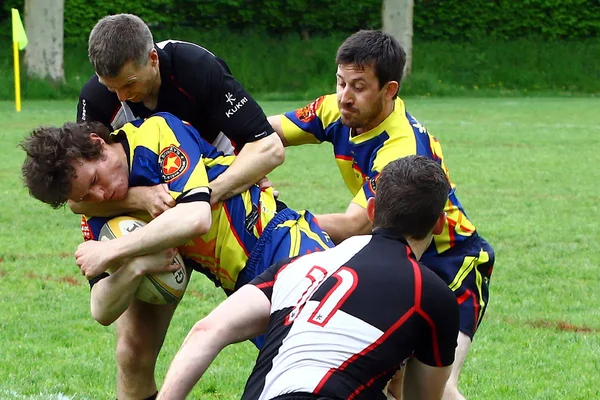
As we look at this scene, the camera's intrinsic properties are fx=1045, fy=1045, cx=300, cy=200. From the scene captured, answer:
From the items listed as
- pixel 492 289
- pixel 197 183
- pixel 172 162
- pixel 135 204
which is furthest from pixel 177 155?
pixel 492 289

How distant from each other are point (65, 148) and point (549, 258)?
227 inches

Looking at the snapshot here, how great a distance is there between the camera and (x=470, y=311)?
4516 millimetres

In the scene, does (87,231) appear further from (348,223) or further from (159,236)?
(348,223)

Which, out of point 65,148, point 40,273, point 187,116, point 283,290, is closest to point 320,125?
point 187,116

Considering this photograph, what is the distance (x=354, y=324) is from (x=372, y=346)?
0.09 m

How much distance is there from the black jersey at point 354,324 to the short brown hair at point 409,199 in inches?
2.8

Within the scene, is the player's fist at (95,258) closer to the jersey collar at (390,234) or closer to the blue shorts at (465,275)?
the jersey collar at (390,234)

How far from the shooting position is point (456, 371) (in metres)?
4.35

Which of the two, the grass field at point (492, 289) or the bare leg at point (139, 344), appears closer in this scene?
the bare leg at point (139, 344)

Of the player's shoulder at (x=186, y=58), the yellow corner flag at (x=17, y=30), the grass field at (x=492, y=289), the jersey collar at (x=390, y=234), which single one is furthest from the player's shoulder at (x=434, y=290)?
the yellow corner flag at (x=17, y=30)

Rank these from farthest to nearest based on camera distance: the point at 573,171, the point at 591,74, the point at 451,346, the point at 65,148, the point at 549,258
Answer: the point at 591,74 < the point at 573,171 < the point at 549,258 < the point at 65,148 < the point at 451,346

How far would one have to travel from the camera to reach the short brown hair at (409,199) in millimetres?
3330

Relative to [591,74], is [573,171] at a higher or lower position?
higher

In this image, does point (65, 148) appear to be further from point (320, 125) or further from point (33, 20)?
point (33, 20)
